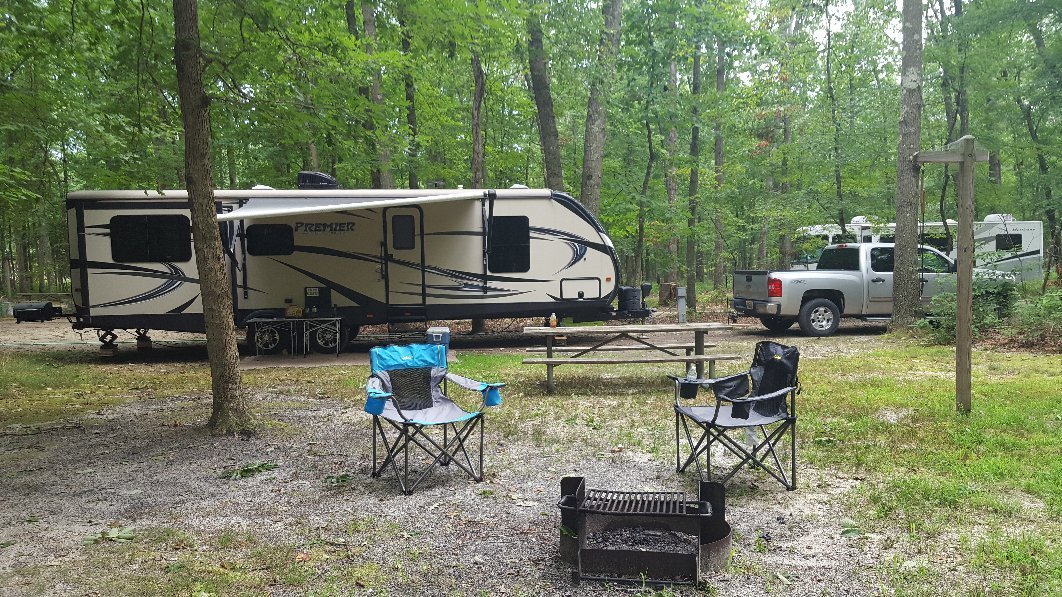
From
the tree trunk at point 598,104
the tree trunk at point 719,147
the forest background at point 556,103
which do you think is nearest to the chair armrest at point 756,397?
the forest background at point 556,103

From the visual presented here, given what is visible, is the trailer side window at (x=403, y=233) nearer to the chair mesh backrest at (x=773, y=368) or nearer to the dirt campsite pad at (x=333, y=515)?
the dirt campsite pad at (x=333, y=515)

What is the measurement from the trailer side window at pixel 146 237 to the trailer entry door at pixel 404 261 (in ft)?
9.77

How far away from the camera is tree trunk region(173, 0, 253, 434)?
524 centimetres

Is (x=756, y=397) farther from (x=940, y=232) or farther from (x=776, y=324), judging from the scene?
(x=940, y=232)

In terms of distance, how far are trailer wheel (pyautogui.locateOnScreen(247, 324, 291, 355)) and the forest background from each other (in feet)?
9.54

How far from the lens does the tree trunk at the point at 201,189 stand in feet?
17.2

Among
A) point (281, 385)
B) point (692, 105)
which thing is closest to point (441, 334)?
point (281, 385)

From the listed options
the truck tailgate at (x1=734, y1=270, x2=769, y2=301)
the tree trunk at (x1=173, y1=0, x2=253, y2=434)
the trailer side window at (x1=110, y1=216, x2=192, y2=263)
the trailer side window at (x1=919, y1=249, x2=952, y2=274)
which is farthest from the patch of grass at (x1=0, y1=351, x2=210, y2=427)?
the trailer side window at (x1=919, y1=249, x2=952, y2=274)

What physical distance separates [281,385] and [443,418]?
13.8 feet

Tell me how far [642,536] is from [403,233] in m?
8.29

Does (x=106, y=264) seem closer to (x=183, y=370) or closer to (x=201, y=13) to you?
(x=183, y=370)

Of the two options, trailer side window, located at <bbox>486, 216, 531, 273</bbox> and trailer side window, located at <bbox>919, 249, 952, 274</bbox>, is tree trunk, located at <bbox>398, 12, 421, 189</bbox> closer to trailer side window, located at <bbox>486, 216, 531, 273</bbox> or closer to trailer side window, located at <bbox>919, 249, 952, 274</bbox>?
trailer side window, located at <bbox>486, 216, 531, 273</bbox>

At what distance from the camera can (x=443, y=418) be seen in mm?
4414

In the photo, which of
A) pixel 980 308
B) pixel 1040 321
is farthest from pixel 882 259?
pixel 1040 321
